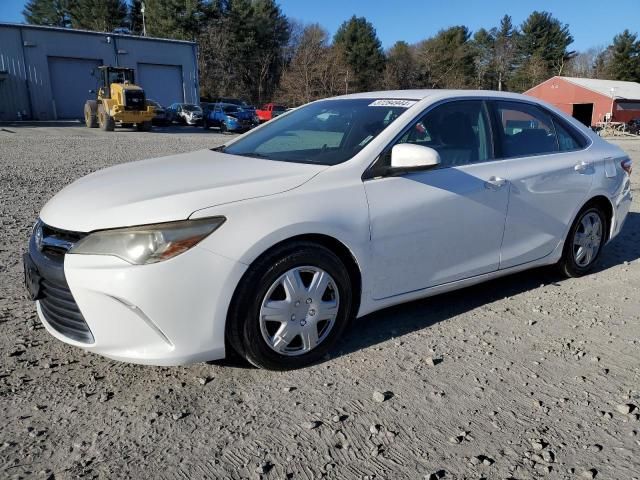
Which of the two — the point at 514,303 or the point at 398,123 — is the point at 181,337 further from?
the point at 514,303

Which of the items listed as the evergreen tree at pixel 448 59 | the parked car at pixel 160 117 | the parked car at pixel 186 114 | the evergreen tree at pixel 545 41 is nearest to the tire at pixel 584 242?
the parked car at pixel 160 117

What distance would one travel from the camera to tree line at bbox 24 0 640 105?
55.9m

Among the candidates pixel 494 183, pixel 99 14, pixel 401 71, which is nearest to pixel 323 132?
pixel 494 183

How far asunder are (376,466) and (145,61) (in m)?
40.4

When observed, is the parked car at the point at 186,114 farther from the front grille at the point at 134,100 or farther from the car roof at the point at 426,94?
the car roof at the point at 426,94

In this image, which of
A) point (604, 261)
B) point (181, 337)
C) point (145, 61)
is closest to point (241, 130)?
point (145, 61)

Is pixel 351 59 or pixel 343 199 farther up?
pixel 351 59

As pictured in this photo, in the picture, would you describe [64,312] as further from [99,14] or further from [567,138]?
[99,14]

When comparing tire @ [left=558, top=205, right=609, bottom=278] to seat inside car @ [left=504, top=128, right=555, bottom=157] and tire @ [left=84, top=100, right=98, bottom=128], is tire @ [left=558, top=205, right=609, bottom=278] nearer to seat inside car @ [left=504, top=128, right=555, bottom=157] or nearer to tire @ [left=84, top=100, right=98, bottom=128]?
seat inside car @ [left=504, top=128, right=555, bottom=157]

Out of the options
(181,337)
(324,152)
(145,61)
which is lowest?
(181,337)

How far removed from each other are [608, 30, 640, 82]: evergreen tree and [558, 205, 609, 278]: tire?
7595cm

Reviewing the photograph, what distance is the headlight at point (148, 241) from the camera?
98.8 inches

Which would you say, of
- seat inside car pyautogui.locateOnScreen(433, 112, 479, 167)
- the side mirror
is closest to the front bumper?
the side mirror

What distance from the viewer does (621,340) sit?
3.52 metres
